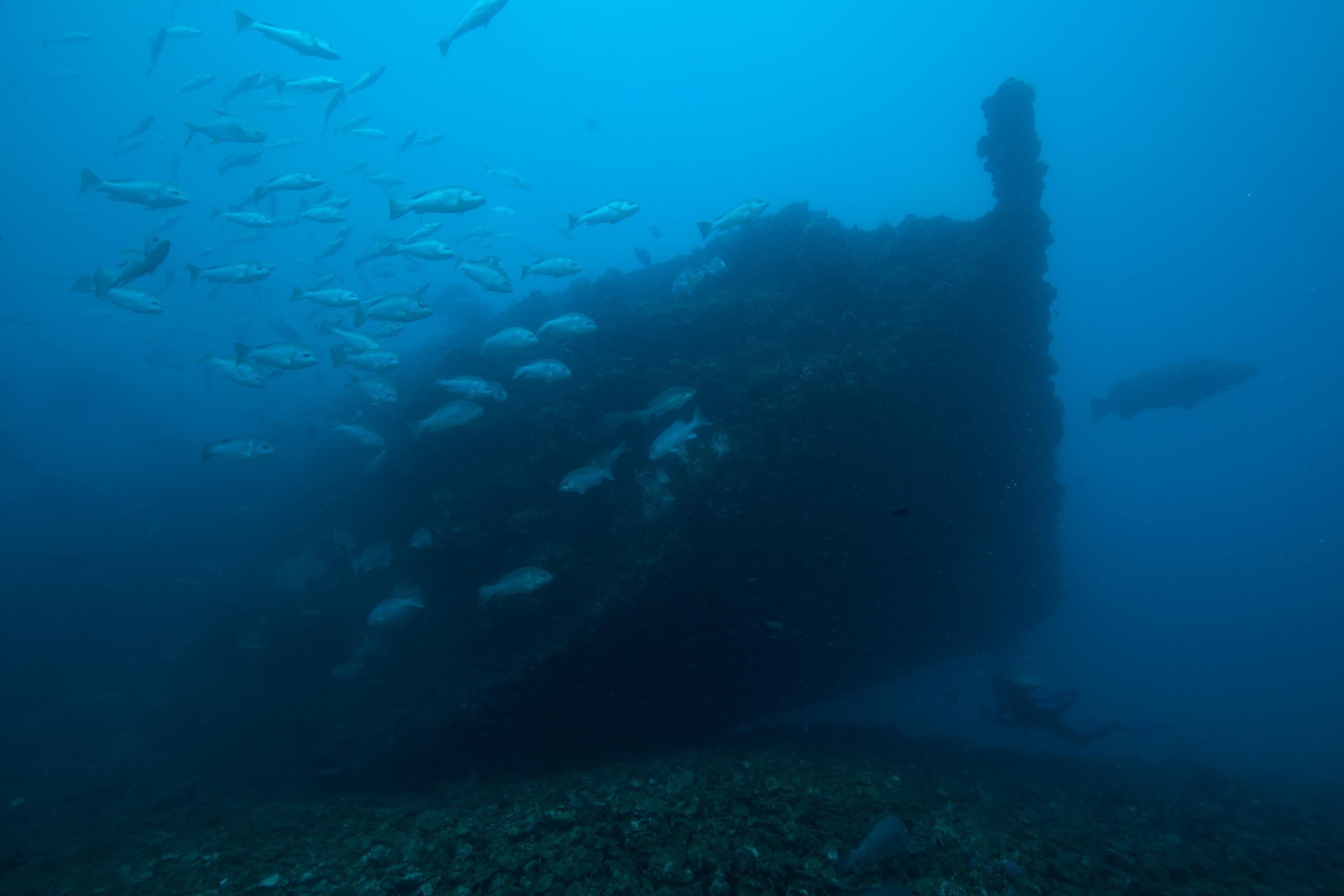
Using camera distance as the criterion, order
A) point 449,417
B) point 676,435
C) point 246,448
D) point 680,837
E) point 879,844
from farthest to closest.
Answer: point 246,448, point 449,417, point 676,435, point 680,837, point 879,844

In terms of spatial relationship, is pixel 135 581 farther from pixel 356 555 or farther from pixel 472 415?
pixel 472 415

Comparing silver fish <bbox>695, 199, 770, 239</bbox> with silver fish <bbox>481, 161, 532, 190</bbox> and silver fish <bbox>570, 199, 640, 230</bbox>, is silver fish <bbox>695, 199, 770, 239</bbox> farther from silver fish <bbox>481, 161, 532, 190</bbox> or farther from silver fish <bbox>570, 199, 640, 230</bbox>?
silver fish <bbox>481, 161, 532, 190</bbox>

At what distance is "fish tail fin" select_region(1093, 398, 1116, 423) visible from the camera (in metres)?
14.0

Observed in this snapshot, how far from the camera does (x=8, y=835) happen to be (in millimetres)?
5902

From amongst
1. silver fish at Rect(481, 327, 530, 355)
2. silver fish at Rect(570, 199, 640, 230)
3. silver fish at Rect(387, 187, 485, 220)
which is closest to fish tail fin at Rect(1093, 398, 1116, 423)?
silver fish at Rect(570, 199, 640, 230)

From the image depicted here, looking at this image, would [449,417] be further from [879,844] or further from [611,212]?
[879,844]

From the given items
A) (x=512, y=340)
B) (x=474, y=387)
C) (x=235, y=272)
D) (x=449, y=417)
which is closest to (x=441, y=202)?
(x=512, y=340)

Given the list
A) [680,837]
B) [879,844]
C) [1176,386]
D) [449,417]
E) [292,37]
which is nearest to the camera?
[879,844]

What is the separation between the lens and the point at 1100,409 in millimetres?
14195

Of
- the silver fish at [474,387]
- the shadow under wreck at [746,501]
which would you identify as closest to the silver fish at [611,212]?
the shadow under wreck at [746,501]

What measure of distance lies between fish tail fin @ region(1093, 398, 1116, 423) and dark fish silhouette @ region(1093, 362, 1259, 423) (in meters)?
0.02

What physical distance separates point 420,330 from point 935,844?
74648 millimetres

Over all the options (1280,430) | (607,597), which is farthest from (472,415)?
(1280,430)

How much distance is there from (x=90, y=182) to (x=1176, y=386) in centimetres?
2213
